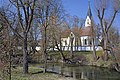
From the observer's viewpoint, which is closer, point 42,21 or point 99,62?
point 42,21

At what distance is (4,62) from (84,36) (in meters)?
75.5

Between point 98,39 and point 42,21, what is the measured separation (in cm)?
4602

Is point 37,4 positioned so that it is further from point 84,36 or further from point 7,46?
point 84,36

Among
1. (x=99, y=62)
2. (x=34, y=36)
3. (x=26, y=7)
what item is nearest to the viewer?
(x=26, y=7)

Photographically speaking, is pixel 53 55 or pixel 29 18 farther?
pixel 53 55

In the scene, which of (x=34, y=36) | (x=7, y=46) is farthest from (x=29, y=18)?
(x=34, y=36)

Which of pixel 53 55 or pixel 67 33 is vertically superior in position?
pixel 67 33

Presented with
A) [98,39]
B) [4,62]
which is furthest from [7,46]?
[98,39]

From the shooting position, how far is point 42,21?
29.1 metres

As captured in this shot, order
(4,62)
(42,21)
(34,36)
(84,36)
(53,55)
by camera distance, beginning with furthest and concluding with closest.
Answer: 1. (84,36)
2. (53,55)
3. (34,36)
4. (42,21)
5. (4,62)

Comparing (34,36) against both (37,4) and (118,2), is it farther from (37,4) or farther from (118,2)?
(37,4)

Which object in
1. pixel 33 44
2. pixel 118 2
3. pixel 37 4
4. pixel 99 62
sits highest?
pixel 118 2

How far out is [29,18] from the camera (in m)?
26.4

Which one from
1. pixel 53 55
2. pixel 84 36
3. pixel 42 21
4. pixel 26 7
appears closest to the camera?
pixel 26 7
